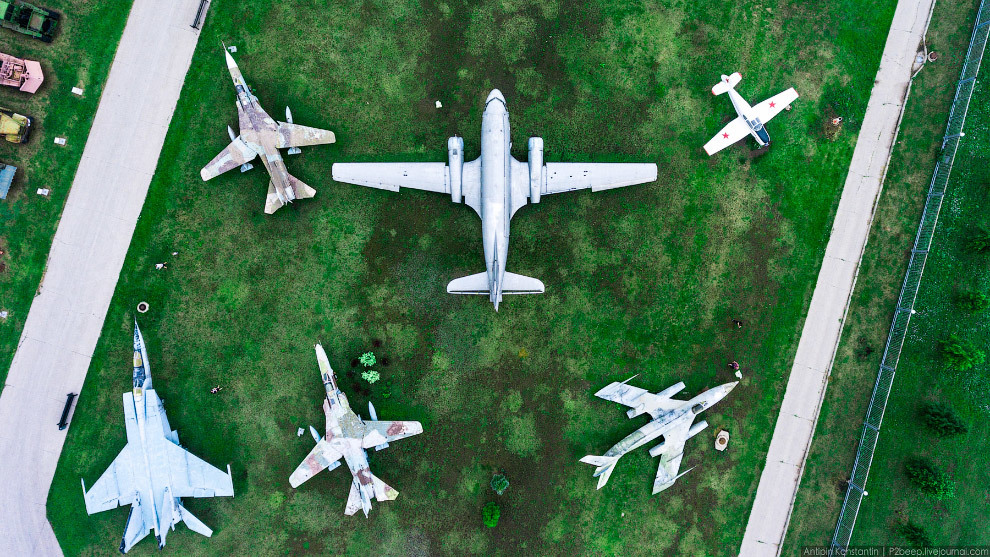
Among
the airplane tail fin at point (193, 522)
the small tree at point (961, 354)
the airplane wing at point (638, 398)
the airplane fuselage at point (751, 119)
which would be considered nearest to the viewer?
the airplane tail fin at point (193, 522)

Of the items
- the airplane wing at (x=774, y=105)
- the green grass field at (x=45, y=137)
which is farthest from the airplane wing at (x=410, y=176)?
the airplane wing at (x=774, y=105)

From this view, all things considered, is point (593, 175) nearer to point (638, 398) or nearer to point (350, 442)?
point (638, 398)

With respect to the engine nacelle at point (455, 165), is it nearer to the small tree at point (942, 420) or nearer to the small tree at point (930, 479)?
the small tree at point (942, 420)

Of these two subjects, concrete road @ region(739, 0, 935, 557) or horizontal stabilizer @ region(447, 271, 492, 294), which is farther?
concrete road @ region(739, 0, 935, 557)

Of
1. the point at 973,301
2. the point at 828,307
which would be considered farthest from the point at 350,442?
the point at 973,301

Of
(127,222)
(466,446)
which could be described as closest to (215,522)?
(466,446)

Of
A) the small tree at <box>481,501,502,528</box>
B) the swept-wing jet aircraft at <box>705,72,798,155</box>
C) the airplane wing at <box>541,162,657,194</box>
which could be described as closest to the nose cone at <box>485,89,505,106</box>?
the airplane wing at <box>541,162,657,194</box>

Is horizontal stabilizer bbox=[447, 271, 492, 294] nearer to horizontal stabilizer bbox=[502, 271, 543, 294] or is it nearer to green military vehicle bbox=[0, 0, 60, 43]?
horizontal stabilizer bbox=[502, 271, 543, 294]
